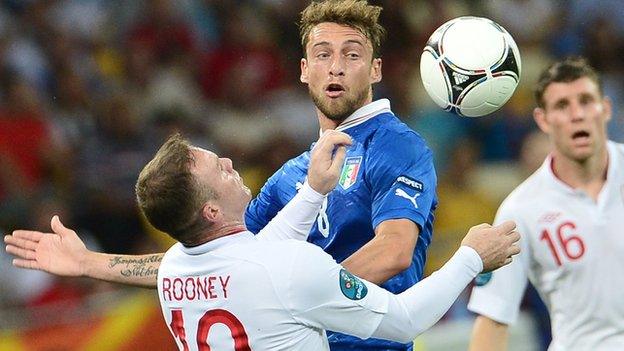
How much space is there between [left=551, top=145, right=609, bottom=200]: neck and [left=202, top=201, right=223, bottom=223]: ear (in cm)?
282

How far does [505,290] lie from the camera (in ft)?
20.7

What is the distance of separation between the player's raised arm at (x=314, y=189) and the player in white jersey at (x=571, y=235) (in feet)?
7.23

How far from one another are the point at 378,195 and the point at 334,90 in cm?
58

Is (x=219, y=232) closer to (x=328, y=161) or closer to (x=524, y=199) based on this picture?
(x=328, y=161)

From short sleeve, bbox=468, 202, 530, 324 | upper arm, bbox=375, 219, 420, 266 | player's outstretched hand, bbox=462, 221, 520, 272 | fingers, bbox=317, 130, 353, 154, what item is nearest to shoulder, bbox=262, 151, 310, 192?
upper arm, bbox=375, 219, 420, 266

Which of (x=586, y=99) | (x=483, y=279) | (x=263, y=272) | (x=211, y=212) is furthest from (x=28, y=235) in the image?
(x=586, y=99)

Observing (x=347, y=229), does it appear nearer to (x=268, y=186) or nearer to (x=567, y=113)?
(x=268, y=186)

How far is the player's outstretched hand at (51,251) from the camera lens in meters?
4.90

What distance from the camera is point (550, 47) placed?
11.8 metres

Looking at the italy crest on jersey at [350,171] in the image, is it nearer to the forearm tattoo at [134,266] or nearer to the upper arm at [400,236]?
the upper arm at [400,236]

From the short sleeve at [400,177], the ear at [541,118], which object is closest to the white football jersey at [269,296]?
the short sleeve at [400,177]

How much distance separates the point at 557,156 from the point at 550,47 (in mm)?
5535

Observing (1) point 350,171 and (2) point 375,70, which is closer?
(1) point 350,171

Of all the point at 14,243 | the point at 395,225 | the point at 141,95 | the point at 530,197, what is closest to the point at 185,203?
the point at 395,225
